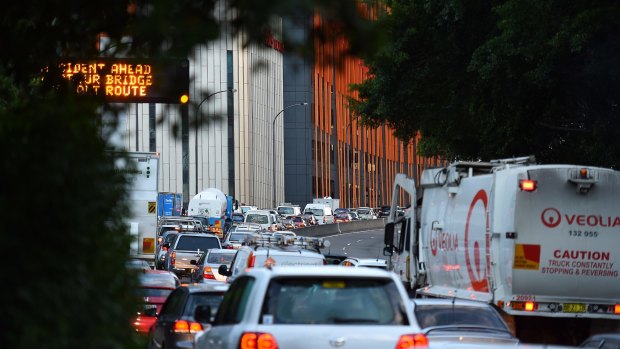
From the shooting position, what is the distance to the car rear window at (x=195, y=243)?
4097cm

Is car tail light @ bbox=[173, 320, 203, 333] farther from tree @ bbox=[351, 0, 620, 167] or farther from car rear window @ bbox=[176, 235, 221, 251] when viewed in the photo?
car rear window @ bbox=[176, 235, 221, 251]

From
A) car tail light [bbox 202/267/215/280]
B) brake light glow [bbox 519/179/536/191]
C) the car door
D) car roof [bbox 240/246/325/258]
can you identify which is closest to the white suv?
the car door

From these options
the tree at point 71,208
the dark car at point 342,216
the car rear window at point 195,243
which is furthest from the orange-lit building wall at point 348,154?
the tree at point 71,208

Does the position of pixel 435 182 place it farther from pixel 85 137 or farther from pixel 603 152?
pixel 85 137

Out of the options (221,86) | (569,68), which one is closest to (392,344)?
(569,68)

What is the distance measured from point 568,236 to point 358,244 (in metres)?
58.6

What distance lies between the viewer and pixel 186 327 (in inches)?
659

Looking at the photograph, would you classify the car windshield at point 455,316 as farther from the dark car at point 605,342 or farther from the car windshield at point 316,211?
the car windshield at point 316,211

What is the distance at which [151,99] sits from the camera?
67.2ft

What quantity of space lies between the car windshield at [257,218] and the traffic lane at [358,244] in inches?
151

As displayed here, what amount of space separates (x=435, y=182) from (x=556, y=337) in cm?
412

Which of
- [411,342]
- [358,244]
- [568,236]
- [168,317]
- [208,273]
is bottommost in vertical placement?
[358,244]

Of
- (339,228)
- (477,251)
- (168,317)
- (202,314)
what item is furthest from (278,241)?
(339,228)

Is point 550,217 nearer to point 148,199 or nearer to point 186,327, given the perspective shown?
point 186,327
